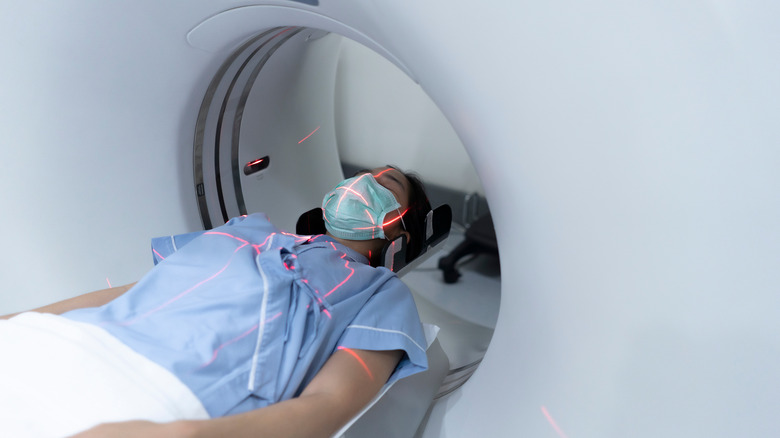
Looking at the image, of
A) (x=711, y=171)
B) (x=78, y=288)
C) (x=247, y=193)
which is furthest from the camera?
(x=247, y=193)

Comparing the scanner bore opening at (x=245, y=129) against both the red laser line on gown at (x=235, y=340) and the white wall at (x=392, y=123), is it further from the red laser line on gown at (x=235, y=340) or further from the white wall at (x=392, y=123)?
the red laser line on gown at (x=235, y=340)

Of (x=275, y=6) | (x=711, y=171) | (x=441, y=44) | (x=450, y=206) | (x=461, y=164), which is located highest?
(x=275, y=6)

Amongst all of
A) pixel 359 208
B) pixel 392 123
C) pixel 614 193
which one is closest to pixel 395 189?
pixel 359 208

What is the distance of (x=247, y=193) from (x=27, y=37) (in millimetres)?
723

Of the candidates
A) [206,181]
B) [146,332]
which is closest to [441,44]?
[146,332]

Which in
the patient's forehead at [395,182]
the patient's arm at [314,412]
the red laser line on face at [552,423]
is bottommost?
the red laser line on face at [552,423]

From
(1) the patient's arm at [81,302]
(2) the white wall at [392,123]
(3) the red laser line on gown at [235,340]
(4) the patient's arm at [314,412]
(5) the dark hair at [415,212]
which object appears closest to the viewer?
(4) the patient's arm at [314,412]

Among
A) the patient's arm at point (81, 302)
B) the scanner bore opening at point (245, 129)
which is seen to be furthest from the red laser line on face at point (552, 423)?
the patient's arm at point (81, 302)

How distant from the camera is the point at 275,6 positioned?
43.8 inches

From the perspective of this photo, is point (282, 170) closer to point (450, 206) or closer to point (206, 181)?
point (206, 181)

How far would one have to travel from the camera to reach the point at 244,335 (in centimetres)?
100

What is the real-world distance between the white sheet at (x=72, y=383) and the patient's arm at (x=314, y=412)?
53 millimetres

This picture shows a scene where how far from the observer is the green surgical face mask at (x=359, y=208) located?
139 centimetres

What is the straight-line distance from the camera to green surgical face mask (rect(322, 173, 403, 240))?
139cm
